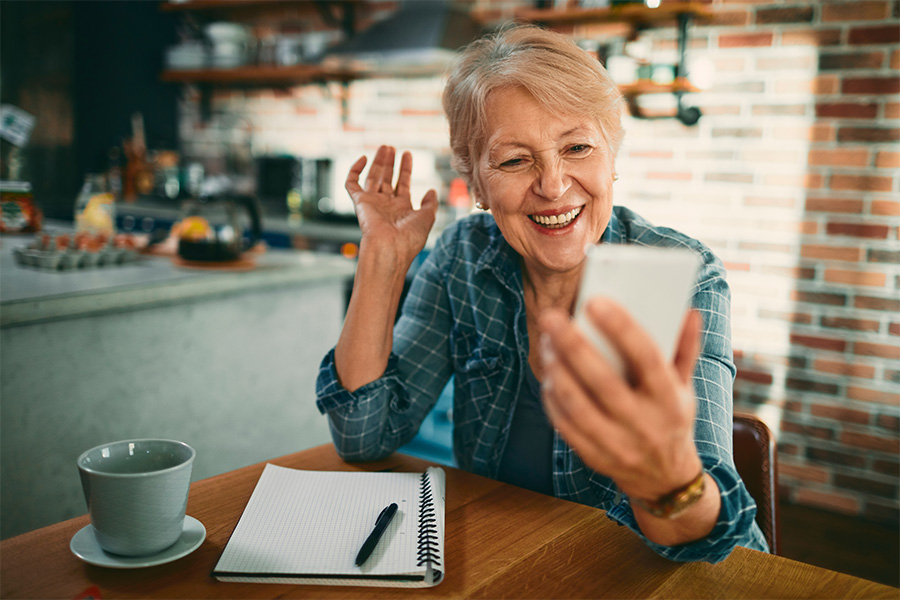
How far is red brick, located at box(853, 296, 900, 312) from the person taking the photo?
7.27 ft

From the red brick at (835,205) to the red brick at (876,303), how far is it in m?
0.30

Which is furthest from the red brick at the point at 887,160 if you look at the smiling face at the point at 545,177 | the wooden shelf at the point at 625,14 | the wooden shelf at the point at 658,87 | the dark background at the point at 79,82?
the dark background at the point at 79,82

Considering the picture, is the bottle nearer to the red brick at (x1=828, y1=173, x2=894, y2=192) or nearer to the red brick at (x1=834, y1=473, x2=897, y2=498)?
the red brick at (x1=828, y1=173, x2=894, y2=192)

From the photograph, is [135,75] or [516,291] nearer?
[516,291]

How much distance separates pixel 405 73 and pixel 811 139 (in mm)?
1966

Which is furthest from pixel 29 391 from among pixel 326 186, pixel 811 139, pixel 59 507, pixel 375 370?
pixel 811 139

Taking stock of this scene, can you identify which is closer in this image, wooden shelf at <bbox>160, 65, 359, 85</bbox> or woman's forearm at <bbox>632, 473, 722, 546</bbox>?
woman's forearm at <bbox>632, 473, 722, 546</bbox>

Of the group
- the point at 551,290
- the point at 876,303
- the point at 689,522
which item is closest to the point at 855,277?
the point at 876,303

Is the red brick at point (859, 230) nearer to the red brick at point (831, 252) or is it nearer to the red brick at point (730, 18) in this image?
the red brick at point (831, 252)

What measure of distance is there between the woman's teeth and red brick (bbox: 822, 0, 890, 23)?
1871 millimetres

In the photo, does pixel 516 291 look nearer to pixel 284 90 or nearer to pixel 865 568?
pixel 865 568

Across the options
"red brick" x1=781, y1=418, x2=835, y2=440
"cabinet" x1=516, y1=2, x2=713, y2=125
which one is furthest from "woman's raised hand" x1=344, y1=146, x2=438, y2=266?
"red brick" x1=781, y1=418, x2=835, y2=440

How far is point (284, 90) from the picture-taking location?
3.99m

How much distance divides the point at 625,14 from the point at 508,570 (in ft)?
8.18
